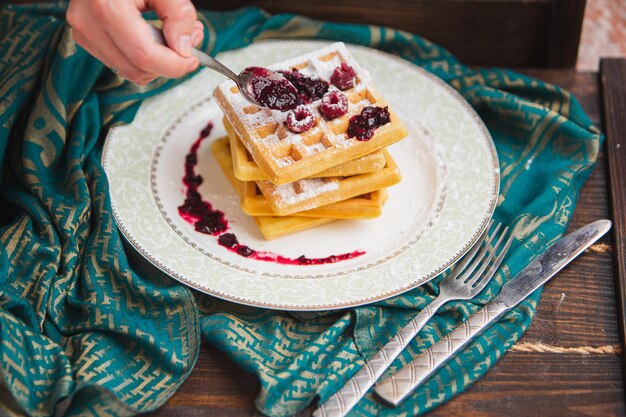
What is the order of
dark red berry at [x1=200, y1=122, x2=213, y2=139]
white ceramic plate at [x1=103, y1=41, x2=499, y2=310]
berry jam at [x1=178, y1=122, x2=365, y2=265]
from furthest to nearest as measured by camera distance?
dark red berry at [x1=200, y1=122, x2=213, y2=139]
berry jam at [x1=178, y1=122, x2=365, y2=265]
white ceramic plate at [x1=103, y1=41, x2=499, y2=310]

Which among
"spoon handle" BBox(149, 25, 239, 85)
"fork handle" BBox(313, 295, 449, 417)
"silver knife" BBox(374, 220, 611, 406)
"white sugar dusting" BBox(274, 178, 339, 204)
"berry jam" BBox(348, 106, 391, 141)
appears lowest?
"silver knife" BBox(374, 220, 611, 406)

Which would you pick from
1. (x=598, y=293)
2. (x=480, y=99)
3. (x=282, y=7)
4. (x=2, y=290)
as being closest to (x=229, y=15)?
(x=282, y=7)

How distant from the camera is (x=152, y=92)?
2502mm

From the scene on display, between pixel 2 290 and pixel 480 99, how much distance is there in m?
1.50

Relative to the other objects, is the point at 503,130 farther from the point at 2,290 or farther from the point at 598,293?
the point at 2,290

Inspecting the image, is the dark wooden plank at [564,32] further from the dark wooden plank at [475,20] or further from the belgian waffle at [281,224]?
the belgian waffle at [281,224]

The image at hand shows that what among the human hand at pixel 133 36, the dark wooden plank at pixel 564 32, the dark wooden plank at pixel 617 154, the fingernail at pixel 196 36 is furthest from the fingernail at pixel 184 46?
the dark wooden plank at pixel 564 32

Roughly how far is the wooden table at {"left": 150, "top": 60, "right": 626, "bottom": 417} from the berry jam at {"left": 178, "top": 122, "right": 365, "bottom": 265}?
30 centimetres

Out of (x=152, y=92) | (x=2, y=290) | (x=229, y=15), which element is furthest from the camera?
(x=229, y=15)

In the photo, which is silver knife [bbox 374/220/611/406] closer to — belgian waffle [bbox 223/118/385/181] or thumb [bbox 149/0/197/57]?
belgian waffle [bbox 223/118/385/181]

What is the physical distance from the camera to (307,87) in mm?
2205

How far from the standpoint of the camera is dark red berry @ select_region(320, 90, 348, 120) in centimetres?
215

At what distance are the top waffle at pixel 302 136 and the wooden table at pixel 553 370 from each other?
0.49 meters

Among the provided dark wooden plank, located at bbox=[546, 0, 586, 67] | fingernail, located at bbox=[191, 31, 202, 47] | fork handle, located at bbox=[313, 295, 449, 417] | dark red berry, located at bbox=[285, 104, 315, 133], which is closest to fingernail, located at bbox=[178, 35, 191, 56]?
fingernail, located at bbox=[191, 31, 202, 47]
